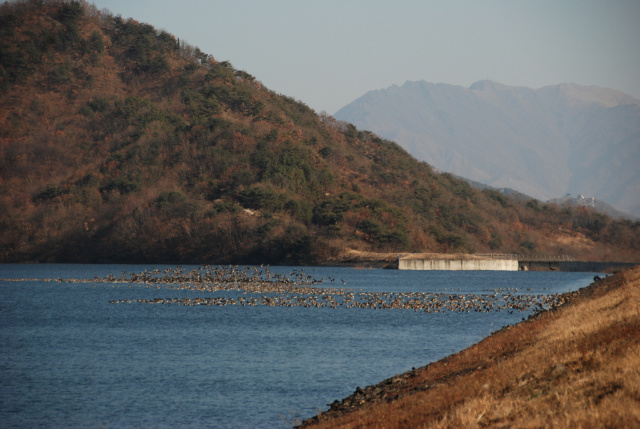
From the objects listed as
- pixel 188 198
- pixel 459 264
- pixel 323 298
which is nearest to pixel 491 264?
pixel 459 264

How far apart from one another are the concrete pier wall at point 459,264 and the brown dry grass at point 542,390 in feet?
389

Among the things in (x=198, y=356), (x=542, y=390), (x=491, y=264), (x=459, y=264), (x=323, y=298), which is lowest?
(x=198, y=356)

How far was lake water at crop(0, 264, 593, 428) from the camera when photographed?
94.4ft

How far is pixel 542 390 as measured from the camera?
19406 mm

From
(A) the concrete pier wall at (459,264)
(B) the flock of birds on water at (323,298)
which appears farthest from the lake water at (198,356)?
(A) the concrete pier wall at (459,264)

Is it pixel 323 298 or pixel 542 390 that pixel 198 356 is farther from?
pixel 323 298

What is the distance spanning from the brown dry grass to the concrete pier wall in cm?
11844

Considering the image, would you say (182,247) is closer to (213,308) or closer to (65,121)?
(65,121)

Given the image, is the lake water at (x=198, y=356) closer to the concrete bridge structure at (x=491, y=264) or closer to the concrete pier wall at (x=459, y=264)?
the concrete pier wall at (x=459, y=264)

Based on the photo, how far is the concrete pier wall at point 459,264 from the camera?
147375 millimetres

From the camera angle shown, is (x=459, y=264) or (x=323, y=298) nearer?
(x=323, y=298)

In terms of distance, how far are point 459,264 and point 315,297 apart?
80137 mm

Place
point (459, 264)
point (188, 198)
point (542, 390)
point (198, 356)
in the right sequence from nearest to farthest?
point (542, 390) < point (198, 356) < point (459, 264) < point (188, 198)

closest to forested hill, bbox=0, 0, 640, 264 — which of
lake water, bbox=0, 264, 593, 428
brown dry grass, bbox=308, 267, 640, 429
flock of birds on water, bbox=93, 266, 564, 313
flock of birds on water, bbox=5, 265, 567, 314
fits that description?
flock of birds on water, bbox=5, 265, 567, 314
